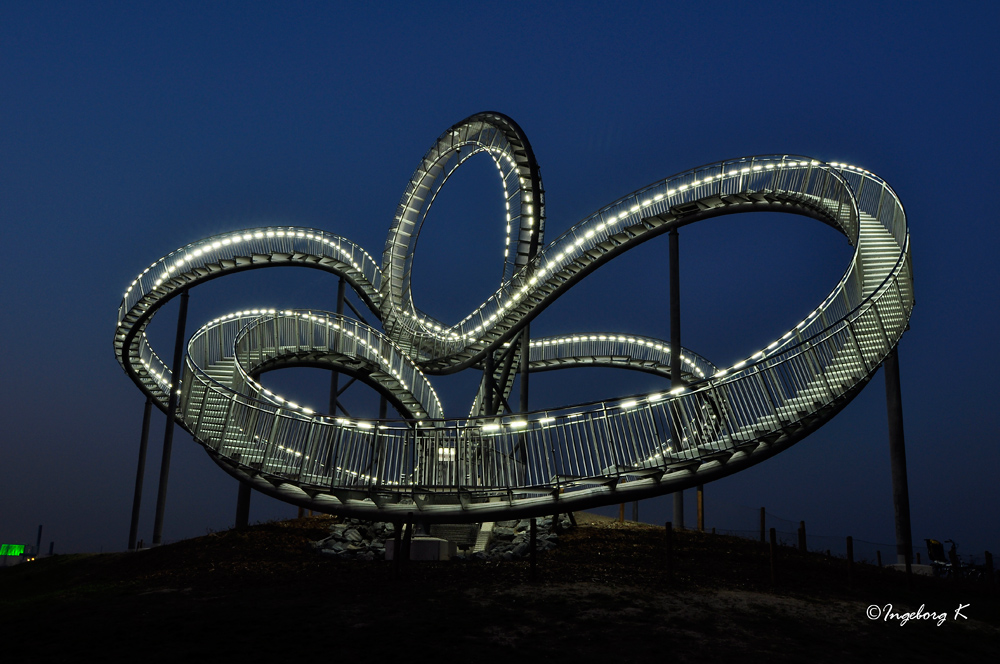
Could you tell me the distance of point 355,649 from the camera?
10.2m

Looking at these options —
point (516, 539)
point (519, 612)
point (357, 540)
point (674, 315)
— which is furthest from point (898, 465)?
point (357, 540)

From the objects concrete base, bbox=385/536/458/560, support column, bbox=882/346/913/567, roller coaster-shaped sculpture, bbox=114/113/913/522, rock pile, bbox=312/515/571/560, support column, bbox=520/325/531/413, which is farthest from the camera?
support column, bbox=520/325/531/413

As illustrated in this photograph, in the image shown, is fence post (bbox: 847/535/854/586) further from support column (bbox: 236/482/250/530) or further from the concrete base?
support column (bbox: 236/482/250/530)

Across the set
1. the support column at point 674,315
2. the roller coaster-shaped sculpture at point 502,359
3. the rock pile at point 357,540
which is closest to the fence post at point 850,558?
the roller coaster-shaped sculpture at point 502,359

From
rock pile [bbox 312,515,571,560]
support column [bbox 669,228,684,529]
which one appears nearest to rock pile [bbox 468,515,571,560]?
rock pile [bbox 312,515,571,560]

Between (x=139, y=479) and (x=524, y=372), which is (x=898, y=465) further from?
(x=139, y=479)

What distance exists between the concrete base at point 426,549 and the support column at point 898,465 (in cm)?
993

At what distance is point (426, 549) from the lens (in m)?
17.4

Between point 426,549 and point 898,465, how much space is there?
1099cm

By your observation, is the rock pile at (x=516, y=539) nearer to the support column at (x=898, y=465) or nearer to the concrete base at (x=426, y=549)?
the concrete base at (x=426, y=549)

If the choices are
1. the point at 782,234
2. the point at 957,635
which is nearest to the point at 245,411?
the point at 957,635

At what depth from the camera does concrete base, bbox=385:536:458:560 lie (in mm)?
17359

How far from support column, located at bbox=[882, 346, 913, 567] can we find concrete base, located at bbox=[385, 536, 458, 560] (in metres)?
9.93

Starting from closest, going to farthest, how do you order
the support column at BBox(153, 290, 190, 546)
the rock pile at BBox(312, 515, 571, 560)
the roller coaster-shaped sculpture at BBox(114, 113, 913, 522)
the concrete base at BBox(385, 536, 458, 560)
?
the roller coaster-shaped sculpture at BBox(114, 113, 913, 522) → the concrete base at BBox(385, 536, 458, 560) → the rock pile at BBox(312, 515, 571, 560) → the support column at BBox(153, 290, 190, 546)
